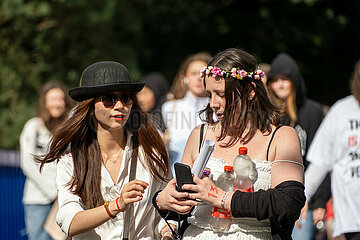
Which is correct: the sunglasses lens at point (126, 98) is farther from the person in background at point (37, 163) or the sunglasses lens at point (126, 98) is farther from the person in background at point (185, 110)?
the person in background at point (37, 163)

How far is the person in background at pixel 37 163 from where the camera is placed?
6363 mm

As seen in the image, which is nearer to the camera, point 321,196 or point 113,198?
point 113,198

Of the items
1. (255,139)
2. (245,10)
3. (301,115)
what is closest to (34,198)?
(301,115)

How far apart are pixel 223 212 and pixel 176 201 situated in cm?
26

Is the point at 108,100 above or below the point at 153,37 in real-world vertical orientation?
below

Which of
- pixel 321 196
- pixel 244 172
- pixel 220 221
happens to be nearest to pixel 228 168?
pixel 244 172

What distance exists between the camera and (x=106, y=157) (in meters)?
3.62

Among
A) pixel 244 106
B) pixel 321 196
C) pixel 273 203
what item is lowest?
pixel 321 196

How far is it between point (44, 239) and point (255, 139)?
12.3 ft

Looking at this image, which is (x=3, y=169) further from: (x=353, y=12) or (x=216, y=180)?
(x=353, y=12)

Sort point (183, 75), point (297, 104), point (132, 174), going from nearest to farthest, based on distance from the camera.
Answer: point (132, 174) < point (297, 104) < point (183, 75)

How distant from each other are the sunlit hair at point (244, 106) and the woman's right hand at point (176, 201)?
0.42m

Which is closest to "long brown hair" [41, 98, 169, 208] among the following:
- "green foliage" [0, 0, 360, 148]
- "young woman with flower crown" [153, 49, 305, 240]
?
"young woman with flower crown" [153, 49, 305, 240]

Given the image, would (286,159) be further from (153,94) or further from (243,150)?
(153,94)
